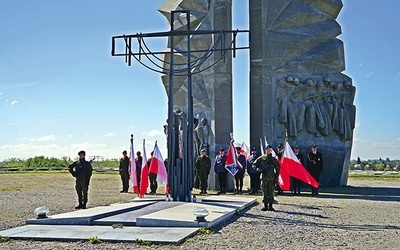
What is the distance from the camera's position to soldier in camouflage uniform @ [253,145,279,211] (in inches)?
455

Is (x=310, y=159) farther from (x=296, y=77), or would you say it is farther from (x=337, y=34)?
(x=337, y=34)

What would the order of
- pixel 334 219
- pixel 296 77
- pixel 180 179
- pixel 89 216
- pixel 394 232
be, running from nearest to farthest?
pixel 394 232 → pixel 89 216 → pixel 334 219 → pixel 180 179 → pixel 296 77

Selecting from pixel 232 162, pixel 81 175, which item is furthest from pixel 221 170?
pixel 81 175

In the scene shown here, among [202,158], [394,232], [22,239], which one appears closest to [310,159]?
[202,158]

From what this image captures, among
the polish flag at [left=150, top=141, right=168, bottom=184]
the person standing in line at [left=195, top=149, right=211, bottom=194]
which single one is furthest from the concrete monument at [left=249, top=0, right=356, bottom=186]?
the polish flag at [left=150, top=141, right=168, bottom=184]

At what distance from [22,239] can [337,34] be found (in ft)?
47.6

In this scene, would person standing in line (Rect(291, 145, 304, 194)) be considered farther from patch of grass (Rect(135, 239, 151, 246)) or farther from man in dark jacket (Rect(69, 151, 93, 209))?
patch of grass (Rect(135, 239, 151, 246))

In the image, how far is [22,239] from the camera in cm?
777

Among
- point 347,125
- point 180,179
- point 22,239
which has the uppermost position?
point 347,125

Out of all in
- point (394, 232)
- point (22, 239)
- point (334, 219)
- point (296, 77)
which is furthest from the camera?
point (296, 77)

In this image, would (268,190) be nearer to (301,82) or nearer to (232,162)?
(232,162)

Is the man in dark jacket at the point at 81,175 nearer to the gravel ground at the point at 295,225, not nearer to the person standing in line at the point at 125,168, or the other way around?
the gravel ground at the point at 295,225

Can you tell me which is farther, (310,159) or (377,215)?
(310,159)

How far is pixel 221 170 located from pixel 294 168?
3892 mm
